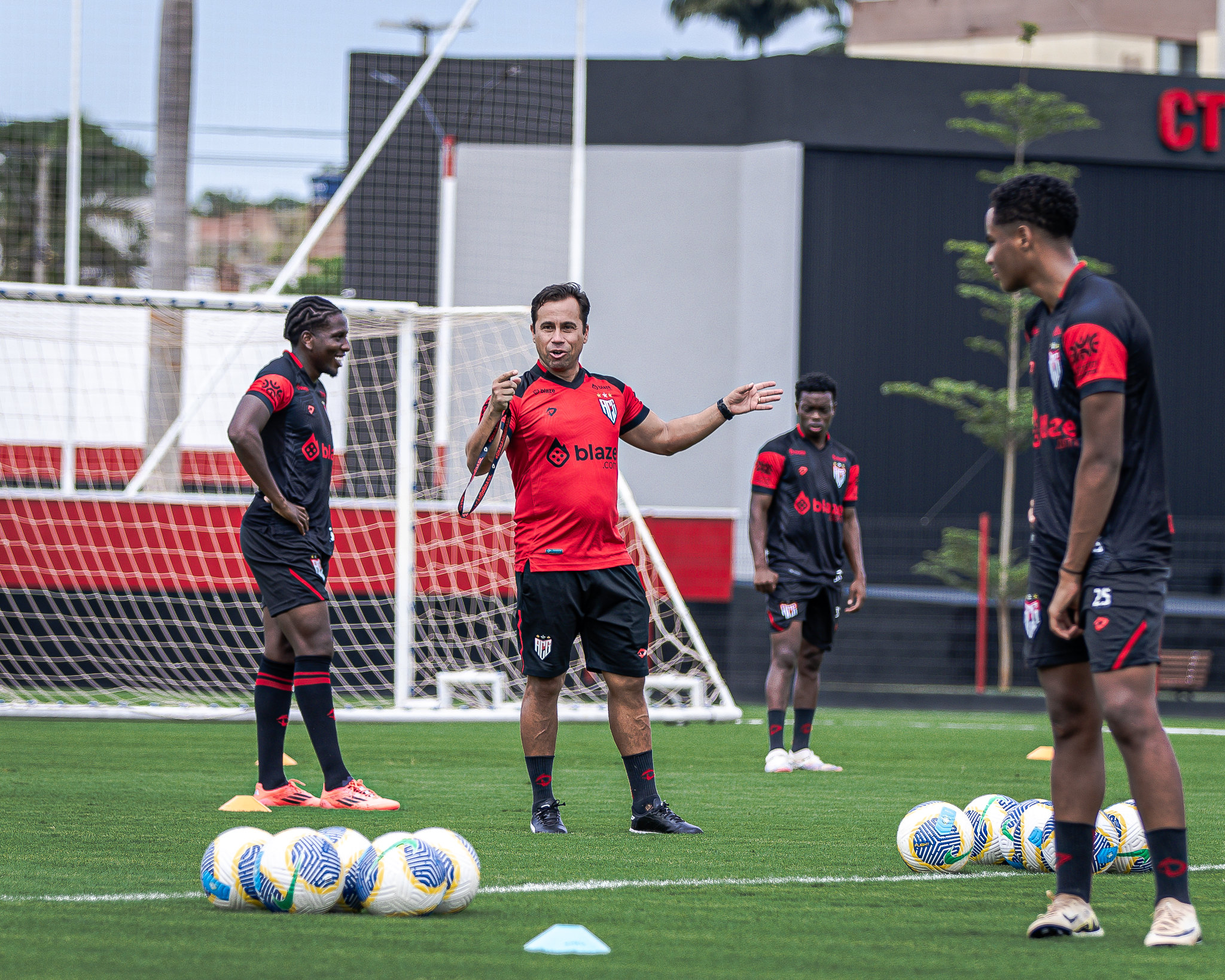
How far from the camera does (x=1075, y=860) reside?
403 cm

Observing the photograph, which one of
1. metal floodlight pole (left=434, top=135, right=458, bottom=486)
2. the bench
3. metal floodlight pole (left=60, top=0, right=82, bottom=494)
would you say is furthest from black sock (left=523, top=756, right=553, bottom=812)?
the bench

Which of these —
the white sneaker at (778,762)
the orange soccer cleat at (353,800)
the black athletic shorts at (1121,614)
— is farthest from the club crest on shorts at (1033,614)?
the white sneaker at (778,762)

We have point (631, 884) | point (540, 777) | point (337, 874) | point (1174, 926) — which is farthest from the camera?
point (540, 777)

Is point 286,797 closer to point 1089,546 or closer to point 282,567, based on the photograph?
point 282,567

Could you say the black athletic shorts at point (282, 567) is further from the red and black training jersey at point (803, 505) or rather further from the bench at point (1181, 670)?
the bench at point (1181, 670)

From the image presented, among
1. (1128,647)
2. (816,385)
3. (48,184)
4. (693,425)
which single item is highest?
(48,184)

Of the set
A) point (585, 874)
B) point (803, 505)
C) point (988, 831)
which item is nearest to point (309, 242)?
point (803, 505)

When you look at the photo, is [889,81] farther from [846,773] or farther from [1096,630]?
[1096,630]

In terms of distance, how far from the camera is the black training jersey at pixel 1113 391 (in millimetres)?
3877

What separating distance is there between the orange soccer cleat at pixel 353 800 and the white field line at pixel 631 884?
1972mm

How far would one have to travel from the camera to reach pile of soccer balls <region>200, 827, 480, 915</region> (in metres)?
4.18

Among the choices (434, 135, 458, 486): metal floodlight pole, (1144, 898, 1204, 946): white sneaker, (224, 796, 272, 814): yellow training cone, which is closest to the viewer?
(1144, 898, 1204, 946): white sneaker

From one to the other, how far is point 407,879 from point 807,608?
506 cm

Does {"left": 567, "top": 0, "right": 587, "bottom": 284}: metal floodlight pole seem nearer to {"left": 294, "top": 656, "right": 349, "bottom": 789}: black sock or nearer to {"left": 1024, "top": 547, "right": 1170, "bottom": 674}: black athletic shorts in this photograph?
{"left": 294, "top": 656, "right": 349, "bottom": 789}: black sock
